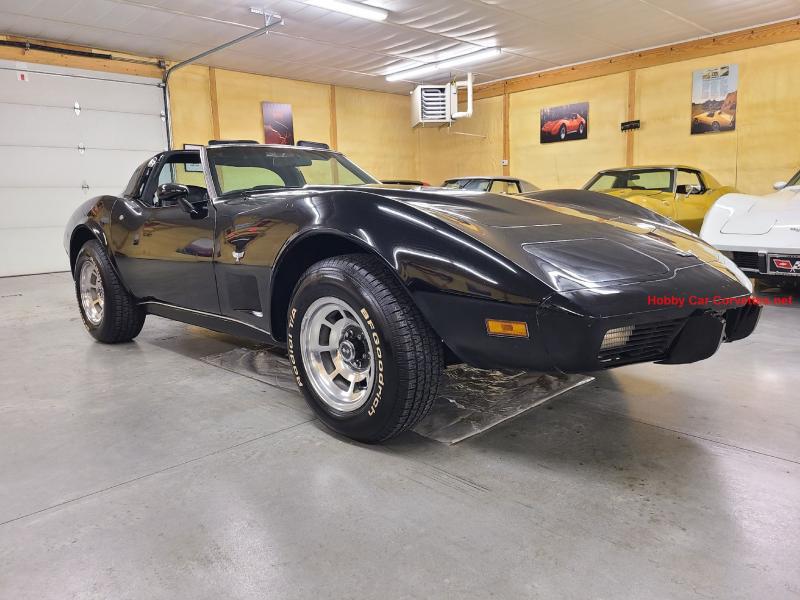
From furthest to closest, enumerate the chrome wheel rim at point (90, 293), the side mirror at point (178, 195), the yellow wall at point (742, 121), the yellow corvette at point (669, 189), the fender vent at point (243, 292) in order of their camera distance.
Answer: the yellow wall at point (742, 121)
the yellow corvette at point (669, 189)
the chrome wheel rim at point (90, 293)
the side mirror at point (178, 195)
the fender vent at point (243, 292)

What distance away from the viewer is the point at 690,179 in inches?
329

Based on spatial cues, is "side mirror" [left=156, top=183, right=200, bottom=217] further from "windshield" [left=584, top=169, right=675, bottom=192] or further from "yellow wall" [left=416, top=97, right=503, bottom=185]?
"yellow wall" [left=416, top=97, right=503, bottom=185]

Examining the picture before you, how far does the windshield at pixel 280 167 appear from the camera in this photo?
2.98 meters

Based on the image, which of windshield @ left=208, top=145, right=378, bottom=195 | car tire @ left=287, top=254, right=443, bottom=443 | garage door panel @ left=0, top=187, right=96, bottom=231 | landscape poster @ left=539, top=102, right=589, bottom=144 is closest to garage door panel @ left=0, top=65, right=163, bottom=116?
garage door panel @ left=0, top=187, right=96, bottom=231

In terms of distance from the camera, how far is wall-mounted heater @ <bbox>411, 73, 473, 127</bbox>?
12.9 meters

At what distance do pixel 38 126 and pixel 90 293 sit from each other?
723cm

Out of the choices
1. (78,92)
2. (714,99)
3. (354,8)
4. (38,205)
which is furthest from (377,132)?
(38,205)

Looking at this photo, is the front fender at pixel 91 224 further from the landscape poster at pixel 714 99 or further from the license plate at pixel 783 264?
the landscape poster at pixel 714 99

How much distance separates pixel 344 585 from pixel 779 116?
11.2 metres

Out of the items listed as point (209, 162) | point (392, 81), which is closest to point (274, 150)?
point (209, 162)

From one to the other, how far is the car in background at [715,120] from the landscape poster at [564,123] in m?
2.28

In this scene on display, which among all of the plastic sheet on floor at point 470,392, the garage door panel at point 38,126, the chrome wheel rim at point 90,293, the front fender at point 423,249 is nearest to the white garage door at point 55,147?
the garage door panel at point 38,126

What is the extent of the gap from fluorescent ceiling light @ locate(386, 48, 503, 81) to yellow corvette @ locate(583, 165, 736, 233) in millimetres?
3761

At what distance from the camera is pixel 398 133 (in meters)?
15.4
